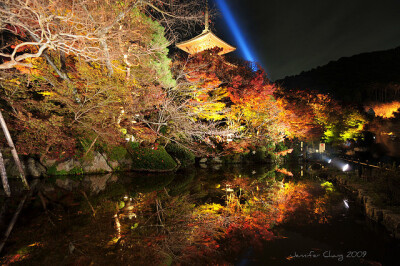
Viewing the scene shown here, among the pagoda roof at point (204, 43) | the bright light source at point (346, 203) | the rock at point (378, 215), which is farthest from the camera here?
the pagoda roof at point (204, 43)

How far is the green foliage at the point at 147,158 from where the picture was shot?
45.9ft

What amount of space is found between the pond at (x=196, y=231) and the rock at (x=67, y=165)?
443 centimetres

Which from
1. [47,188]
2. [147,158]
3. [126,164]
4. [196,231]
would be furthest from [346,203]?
[126,164]

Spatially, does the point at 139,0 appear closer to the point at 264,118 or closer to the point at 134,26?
the point at 134,26

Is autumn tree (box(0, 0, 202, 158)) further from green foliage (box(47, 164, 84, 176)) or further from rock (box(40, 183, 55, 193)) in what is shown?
rock (box(40, 183, 55, 193))

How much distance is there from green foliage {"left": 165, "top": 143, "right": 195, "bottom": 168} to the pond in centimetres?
936

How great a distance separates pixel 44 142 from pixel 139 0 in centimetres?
864

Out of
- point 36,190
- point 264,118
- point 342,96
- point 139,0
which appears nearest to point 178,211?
point 36,190

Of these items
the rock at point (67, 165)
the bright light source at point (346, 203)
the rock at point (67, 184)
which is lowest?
the bright light source at point (346, 203)

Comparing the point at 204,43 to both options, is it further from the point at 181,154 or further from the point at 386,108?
the point at 386,108

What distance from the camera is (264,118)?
17938 mm

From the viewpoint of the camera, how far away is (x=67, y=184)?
9625 millimetres

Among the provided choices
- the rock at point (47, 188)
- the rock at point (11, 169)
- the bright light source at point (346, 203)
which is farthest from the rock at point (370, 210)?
the rock at point (11, 169)

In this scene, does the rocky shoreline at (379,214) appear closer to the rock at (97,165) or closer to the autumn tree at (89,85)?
the autumn tree at (89,85)
